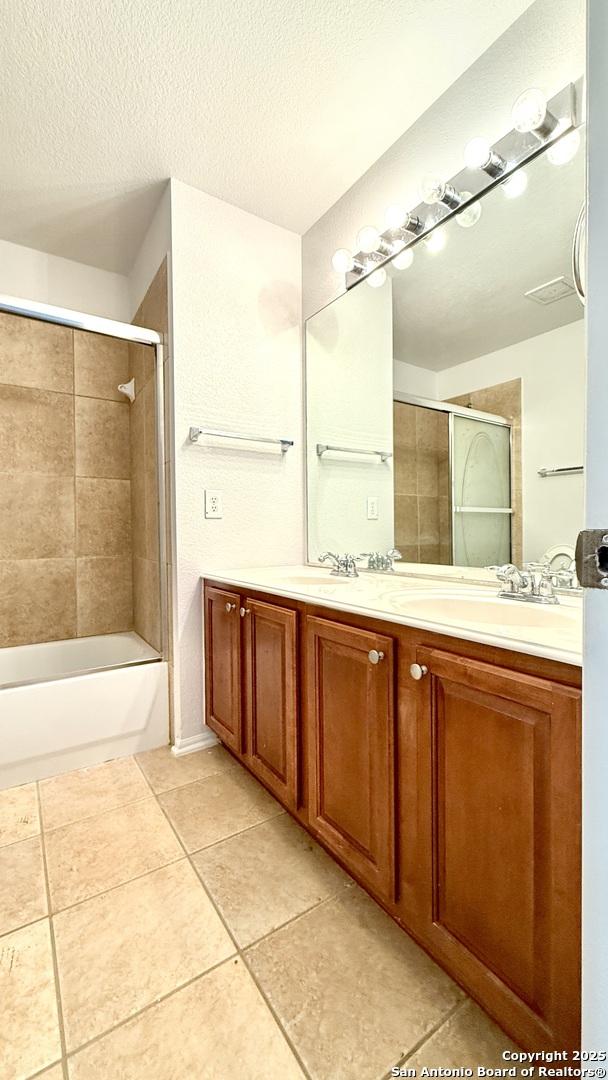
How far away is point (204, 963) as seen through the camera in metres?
0.96

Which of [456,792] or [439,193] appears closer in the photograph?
[456,792]

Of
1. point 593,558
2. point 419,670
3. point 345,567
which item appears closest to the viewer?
point 593,558

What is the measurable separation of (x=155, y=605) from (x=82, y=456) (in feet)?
3.35

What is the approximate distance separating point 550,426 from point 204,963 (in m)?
1.56

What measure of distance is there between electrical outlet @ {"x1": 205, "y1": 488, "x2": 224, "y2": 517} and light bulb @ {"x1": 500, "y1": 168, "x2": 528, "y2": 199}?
1.41 meters

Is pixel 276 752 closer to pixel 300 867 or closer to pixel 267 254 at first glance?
pixel 300 867

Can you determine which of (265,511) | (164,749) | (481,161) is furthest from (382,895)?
(481,161)

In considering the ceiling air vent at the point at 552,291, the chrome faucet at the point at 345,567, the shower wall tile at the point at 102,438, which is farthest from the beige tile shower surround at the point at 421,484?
the shower wall tile at the point at 102,438

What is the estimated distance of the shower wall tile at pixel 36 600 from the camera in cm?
229

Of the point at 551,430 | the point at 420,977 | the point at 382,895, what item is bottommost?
the point at 420,977

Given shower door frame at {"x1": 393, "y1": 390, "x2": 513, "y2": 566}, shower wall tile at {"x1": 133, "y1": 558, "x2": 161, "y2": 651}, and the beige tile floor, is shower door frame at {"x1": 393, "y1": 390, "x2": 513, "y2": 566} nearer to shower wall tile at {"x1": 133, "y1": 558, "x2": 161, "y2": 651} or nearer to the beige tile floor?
the beige tile floor

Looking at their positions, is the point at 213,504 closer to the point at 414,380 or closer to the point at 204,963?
the point at 414,380

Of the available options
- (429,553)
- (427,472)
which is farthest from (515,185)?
(429,553)

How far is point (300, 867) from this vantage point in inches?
48.4
